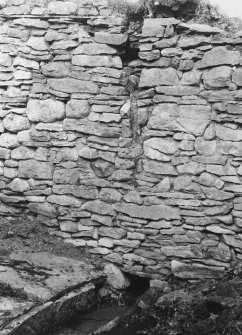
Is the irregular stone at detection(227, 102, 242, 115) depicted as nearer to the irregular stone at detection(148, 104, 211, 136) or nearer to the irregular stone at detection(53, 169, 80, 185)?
the irregular stone at detection(148, 104, 211, 136)

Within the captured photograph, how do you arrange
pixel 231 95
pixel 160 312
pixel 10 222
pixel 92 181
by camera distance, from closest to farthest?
pixel 160 312 → pixel 231 95 → pixel 92 181 → pixel 10 222

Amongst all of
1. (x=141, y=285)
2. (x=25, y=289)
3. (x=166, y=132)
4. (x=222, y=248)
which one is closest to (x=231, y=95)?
(x=166, y=132)

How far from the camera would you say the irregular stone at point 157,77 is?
244 inches

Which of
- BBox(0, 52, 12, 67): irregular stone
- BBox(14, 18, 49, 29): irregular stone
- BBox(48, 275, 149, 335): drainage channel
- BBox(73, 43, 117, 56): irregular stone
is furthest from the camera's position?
BBox(0, 52, 12, 67): irregular stone

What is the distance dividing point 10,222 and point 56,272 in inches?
57.4

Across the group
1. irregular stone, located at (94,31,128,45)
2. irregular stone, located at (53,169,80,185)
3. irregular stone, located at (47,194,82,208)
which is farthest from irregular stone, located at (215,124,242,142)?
irregular stone, located at (47,194,82,208)

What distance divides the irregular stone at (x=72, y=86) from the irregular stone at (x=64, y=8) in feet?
3.07

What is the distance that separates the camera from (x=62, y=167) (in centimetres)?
686

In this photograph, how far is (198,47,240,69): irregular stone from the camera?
5.85 m

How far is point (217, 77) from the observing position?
592 cm

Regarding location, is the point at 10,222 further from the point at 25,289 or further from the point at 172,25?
the point at 172,25

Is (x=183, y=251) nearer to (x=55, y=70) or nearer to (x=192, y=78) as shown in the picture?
(x=192, y=78)

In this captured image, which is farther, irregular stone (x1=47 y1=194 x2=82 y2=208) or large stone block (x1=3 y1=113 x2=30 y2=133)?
large stone block (x1=3 y1=113 x2=30 y2=133)

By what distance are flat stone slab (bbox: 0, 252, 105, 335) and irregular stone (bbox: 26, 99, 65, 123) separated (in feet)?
6.39
